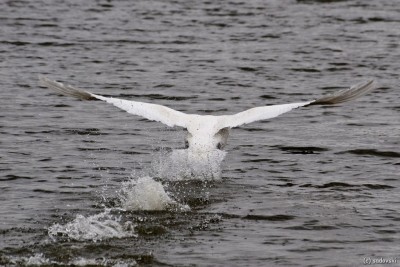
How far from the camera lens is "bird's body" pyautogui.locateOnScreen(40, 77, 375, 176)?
11.9m

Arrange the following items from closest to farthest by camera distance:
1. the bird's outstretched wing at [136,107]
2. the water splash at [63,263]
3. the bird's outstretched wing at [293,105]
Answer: the water splash at [63,263] < the bird's outstretched wing at [293,105] < the bird's outstretched wing at [136,107]

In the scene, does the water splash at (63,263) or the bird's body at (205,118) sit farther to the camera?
the bird's body at (205,118)

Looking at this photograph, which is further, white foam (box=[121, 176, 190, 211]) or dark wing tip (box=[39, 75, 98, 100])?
dark wing tip (box=[39, 75, 98, 100])

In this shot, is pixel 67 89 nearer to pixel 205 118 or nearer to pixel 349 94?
pixel 205 118

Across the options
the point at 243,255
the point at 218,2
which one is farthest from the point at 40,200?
the point at 218,2

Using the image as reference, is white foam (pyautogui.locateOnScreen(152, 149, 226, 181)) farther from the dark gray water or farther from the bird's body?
the dark gray water

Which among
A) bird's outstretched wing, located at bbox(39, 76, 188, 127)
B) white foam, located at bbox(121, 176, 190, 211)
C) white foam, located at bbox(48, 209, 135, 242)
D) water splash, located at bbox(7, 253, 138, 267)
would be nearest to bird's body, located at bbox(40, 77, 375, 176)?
bird's outstretched wing, located at bbox(39, 76, 188, 127)

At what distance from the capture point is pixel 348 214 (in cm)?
1112

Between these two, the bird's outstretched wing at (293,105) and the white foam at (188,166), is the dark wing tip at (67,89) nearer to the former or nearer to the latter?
the white foam at (188,166)

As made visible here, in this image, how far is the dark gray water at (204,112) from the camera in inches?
398

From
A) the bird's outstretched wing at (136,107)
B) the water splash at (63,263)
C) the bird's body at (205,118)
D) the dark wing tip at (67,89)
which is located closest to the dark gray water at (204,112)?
the water splash at (63,263)

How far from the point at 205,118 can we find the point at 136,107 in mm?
741

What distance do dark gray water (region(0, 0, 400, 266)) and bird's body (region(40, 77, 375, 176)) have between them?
442 mm

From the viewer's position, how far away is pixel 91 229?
10.2 meters
